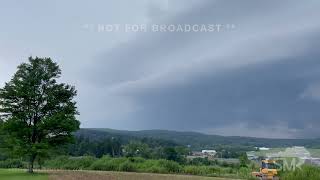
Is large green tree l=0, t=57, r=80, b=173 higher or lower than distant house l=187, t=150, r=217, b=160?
higher

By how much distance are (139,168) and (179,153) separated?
110 ft

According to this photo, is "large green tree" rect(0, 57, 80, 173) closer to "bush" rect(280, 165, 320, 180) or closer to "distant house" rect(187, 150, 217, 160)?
"bush" rect(280, 165, 320, 180)

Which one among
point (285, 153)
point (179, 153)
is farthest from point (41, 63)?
point (179, 153)

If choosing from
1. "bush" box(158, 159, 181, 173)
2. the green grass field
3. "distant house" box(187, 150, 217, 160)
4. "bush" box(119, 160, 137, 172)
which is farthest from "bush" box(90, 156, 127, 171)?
"distant house" box(187, 150, 217, 160)

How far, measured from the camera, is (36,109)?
4581 cm

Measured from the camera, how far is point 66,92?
46.7 metres

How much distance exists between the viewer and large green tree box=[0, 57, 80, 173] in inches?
1768

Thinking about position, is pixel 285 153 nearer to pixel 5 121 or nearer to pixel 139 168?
pixel 139 168

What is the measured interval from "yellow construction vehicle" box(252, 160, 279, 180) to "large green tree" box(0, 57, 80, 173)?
17.6 m

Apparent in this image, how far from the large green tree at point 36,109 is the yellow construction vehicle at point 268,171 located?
17.6 m

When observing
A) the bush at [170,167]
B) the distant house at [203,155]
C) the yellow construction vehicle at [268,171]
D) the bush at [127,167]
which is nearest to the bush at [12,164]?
the bush at [127,167]

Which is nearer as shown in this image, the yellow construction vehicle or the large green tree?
the yellow construction vehicle

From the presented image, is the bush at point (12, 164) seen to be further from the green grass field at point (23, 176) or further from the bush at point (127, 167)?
the green grass field at point (23, 176)

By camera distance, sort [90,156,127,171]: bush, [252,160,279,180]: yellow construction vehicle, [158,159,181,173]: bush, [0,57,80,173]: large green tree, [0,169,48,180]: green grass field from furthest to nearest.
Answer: [90,156,127,171]: bush
[158,159,181,173]: bush
[0,57,80,173]: large green tree
[252,160,279,180]: yellow construction vehicle
[0,169,48,180]: green grass field
